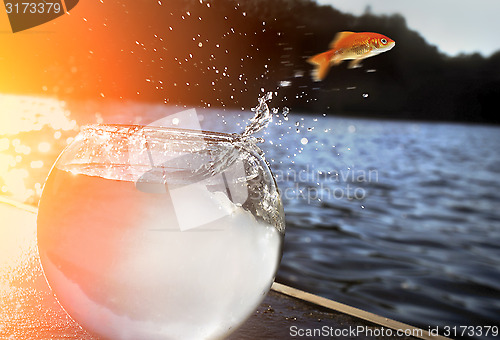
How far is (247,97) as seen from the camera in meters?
0.94

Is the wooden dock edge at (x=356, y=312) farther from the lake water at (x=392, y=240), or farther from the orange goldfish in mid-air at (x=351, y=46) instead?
the orange goldfish in mid-air at (x=351, y=46)

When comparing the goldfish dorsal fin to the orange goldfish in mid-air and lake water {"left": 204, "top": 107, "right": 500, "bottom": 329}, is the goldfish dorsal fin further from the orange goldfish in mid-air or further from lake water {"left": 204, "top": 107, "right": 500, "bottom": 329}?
lake water {"left": 204, "top": 107, "right": 500, "bottom": 329}

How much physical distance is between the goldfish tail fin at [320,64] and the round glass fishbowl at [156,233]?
36cm

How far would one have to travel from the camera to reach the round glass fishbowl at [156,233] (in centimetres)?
62

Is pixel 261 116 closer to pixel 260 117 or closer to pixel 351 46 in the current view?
pixel 260 117

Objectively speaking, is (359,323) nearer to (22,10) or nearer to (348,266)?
(22,10)

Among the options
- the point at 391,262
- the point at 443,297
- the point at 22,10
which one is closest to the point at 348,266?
the point at 391,262

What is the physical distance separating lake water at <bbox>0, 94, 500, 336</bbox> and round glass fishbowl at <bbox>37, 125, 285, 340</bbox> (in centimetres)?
13

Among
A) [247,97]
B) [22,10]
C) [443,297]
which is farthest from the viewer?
[443,297]

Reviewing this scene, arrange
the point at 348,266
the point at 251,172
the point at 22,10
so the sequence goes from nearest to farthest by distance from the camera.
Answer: the point at 251,172 → the point at 22,10 → the point at 348,266

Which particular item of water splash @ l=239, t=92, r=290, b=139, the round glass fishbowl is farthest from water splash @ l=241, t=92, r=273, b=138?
the round glass fishbowl

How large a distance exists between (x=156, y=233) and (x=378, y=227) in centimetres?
501

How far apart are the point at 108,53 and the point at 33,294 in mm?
497

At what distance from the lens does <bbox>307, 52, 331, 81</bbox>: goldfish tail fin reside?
3.34ft
